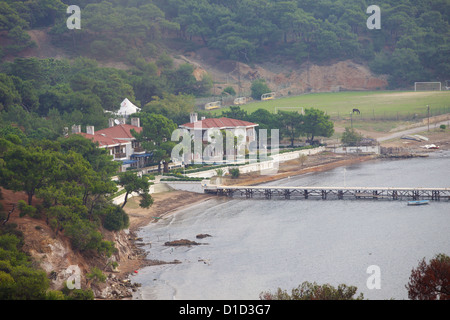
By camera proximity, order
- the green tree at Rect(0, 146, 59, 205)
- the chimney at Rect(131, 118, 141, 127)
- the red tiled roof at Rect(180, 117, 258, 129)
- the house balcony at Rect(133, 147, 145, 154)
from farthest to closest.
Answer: the red tiled roof at Rect(180, 117, 258, 129) → the chimney at Rect(131, 118, 141, 127) → the house balcony at Rect(133, 147, 145, 154) → the green tree at Rect(0, 146, 59, 205)

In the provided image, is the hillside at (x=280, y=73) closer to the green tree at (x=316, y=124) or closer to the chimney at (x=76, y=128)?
the green tree at (x=316, y=124)

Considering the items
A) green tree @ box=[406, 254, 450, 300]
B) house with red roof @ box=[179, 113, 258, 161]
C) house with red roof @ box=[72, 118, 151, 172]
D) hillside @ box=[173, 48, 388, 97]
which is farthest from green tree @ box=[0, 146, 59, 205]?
hillside @ box=[173, 48, 388, 97]

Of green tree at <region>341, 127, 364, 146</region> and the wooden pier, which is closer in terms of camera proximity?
the wooden pier

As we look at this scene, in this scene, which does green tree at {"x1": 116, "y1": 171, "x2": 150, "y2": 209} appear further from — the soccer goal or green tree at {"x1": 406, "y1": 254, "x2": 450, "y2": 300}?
the soccer goal

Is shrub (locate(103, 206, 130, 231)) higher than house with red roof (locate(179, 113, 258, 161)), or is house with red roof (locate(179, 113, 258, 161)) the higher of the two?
house with red roof (locate(179, 113, 258, 161))

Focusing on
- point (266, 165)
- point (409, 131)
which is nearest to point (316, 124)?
point (266, 165)

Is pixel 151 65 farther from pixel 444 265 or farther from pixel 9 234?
pixel 444 265

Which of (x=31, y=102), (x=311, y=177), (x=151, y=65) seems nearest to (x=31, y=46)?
(x=151, y=65)

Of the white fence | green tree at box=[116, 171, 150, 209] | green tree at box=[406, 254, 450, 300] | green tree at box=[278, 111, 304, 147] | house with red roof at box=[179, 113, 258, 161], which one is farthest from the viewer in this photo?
green tree at box=[278, 111, 304, 147]

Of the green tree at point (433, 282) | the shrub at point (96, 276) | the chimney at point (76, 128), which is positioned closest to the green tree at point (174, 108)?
the chimney at point (76, 128)
